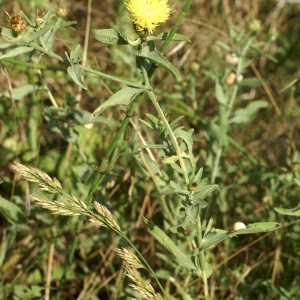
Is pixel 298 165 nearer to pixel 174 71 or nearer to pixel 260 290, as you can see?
pixel 260 290

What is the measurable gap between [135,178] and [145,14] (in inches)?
44.2

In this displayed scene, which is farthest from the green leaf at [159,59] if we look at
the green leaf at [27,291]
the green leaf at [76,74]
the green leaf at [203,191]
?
the green leaf at [27,291]

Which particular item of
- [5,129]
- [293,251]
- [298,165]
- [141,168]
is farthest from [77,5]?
[293,251]

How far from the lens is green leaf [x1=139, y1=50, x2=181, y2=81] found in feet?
4.90

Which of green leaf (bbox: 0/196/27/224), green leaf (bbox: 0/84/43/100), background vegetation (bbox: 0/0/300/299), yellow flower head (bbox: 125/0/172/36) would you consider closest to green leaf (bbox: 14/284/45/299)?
background vegetation (bbox: 0/0/300/299)

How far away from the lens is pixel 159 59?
1.53 metres

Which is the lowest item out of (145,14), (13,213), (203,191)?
(13,213)

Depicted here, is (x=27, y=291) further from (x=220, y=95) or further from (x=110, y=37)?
(x=220, y=95)

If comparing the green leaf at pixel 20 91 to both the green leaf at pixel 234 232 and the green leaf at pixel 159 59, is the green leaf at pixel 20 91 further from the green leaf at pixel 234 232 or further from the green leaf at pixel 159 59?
the green leaf at pixel 234 232

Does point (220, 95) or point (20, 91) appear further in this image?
point (220, 95)

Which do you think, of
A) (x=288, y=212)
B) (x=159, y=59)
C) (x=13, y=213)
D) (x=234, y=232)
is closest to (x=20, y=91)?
(x=13, y=213)

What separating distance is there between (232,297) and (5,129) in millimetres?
1564

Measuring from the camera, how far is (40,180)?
61.7 inches

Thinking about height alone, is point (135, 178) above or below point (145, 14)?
below
